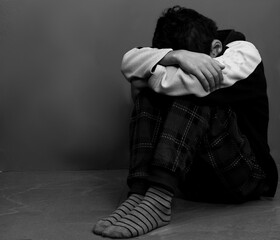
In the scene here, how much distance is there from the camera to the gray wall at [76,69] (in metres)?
1.88

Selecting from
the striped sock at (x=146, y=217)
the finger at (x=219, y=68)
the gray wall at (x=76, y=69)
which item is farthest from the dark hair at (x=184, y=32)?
the gray wall at (x=76, y=69)

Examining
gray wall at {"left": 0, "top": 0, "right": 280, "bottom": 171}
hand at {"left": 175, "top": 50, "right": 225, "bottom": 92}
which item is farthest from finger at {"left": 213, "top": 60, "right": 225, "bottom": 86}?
gray wall at {"left": 0, "top": 0, "right": 280, "bottom": 171}

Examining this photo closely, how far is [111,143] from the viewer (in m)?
1.96

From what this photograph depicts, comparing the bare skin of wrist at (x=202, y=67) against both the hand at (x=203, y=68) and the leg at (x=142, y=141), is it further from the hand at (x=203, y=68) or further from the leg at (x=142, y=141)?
the leg at (x=142, y=141)

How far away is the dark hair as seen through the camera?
1.34m

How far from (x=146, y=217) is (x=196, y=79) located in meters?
0.35

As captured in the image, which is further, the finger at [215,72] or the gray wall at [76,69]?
the gray wall at [76,69]

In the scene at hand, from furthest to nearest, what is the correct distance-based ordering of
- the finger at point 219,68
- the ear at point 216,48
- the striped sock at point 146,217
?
the ear at point 216,48 → the finger at point 219,68 → the striped sock at point 146,217

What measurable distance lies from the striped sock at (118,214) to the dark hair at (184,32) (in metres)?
0.41

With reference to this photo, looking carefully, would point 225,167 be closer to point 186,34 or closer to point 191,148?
point 191,148

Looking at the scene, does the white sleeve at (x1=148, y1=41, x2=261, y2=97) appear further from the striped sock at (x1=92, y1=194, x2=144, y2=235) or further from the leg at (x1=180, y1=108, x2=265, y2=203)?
the striped sock at (x1=92, y1=194, x2=144, y2=235)

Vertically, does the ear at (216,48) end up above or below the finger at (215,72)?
above

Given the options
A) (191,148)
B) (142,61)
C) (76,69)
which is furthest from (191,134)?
(76,69)

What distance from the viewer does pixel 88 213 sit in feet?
4.52
